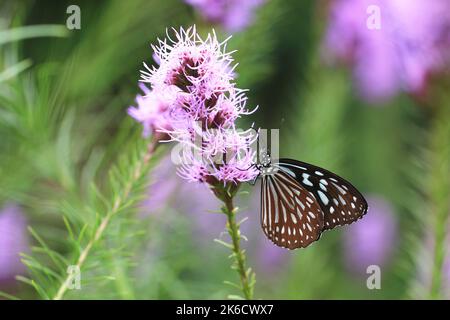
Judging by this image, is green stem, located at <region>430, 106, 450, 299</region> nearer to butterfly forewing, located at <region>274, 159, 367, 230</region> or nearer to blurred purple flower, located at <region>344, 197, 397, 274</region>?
butterfly forewing, located at <region>274, 159, 367, 230</region>

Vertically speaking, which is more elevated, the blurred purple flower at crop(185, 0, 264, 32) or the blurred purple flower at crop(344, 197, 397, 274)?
the blurred purple flower at crop(185, 0, 264, 32)

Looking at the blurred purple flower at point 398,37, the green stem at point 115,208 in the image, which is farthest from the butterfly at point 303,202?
the blurred purple flower at point 398,37

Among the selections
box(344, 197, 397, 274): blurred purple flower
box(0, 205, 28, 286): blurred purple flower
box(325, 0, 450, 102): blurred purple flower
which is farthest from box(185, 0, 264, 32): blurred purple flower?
box(344, 197, 397, 274): blurred purple flower

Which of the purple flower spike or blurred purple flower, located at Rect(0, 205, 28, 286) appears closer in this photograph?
the purple flower spike

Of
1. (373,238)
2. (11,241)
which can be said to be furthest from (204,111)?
(373,238)

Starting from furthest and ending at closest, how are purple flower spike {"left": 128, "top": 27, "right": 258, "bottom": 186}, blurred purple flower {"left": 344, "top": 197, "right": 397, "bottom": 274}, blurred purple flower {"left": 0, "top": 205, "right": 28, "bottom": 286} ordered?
1. blurred purple flower {"left": 344, "top": 197, "right": 397, "bottom": 274}
2. blurred purple flower {"left": 0, "top": 205, "right": 28, "bottom": 286}
3. purple flower spike {"left": 128, "top": 27, "right": 258, "bottom": 186}

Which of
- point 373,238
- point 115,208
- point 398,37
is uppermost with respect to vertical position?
point 398,37

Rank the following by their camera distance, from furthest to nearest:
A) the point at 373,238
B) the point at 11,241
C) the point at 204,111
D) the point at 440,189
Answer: the point at 373,238 → the point at 11,241 → the point at 440,189 → the point at 204,111

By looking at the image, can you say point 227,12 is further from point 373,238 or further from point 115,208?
point 373,238
